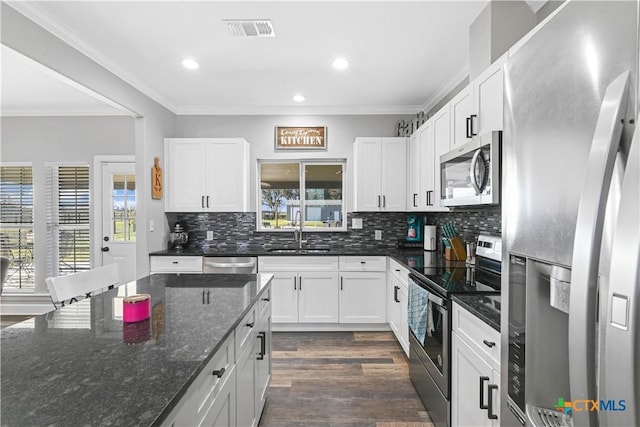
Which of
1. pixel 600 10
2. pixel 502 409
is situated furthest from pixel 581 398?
pixel 600 10

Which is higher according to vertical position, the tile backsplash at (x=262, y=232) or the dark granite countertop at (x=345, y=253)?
the tile backsplash at (x=262, y=232)

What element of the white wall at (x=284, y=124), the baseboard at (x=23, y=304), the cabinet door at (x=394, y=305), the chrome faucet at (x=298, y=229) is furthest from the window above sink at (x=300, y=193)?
the baseboard at (x=23, y=304)

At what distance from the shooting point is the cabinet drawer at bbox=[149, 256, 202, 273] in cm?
375

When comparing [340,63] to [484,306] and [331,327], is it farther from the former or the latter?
[331,327]

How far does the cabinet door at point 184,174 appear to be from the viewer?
4051 millimetres

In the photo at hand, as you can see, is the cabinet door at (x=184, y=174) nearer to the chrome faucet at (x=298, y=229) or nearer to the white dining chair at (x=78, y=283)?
the chrome faucet at (x=298, y=229)

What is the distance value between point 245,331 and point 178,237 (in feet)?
9.37

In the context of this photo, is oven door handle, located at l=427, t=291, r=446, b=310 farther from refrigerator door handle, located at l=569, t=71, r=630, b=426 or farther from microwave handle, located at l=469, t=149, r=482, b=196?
refrigerator door handle, located at l=569, t=71, r=630, b=426

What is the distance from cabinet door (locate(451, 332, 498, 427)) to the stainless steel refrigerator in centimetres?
62

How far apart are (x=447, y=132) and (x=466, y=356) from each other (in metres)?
1.80

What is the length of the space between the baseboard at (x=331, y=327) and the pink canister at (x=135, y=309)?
2.61 metres

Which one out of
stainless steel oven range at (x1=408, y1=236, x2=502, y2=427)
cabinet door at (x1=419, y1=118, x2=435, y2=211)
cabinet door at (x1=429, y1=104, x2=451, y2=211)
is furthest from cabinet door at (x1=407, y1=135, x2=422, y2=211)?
stainless steel oven range at (x1=408, y1=236, x2=502, y2=427)

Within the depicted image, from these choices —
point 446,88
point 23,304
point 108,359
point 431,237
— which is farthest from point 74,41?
point 23,304

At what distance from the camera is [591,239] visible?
56cm
